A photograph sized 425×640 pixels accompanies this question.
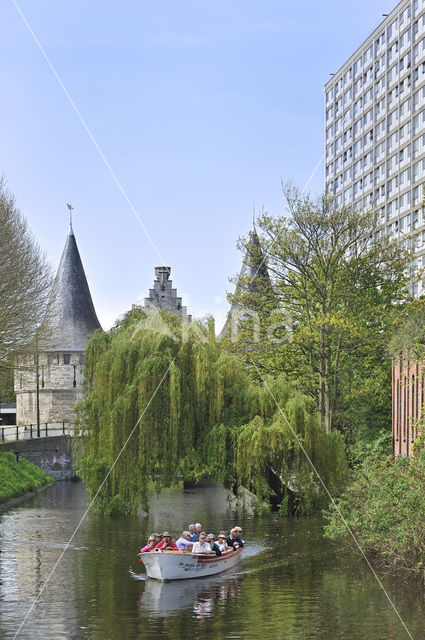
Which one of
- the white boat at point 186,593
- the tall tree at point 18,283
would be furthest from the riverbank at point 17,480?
the white boat at point 186,593

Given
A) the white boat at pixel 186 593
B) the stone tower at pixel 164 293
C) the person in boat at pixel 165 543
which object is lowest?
the white boat at pixel 186 593

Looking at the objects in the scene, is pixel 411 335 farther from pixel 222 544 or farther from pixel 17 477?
pixel 17 477

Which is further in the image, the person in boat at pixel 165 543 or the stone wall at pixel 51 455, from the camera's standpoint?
the stone wall at pixel 51 455

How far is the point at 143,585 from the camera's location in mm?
24016

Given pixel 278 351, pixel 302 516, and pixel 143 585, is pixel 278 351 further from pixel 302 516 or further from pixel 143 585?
pixel 143 585

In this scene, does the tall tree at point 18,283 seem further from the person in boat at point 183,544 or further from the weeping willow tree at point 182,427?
the person in boat at point 183,544

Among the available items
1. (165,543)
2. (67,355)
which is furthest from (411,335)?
(67,355)

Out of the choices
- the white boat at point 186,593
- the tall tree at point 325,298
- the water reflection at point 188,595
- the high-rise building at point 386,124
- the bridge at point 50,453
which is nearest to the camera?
the water reflection at point 188,595

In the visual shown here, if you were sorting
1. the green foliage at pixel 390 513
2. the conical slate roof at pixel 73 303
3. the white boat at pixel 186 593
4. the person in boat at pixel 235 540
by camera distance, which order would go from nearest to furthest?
the white boat at pixel 186 593, the green foliage at pixel 390 513, the person in boat at pixel 235 540, the conical slate roof at pixel 73 303

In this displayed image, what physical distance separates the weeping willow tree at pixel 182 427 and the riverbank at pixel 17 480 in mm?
9452

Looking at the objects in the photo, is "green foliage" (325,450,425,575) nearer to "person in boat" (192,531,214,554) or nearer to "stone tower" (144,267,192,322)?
"person in boat" (192,531,214,554)

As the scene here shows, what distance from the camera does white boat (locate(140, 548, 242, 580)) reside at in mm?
24656

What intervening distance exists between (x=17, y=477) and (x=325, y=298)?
62.7 ft

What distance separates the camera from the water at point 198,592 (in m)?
18.9
